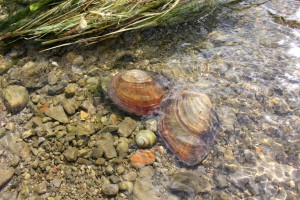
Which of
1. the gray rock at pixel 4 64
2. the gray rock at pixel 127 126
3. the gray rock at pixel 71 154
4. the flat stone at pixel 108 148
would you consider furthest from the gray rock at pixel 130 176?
the gray rock at pixel 4 64

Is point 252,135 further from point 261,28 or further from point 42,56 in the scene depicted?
point 42,56

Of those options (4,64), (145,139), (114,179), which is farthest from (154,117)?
(4,64)

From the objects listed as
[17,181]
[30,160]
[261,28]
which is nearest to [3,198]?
[17,181]

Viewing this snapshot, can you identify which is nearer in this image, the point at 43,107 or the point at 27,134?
the point at 27,134

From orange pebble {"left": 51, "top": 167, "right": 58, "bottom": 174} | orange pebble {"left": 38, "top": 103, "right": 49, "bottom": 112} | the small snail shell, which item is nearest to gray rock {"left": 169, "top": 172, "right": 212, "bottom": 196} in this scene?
the small snail shell

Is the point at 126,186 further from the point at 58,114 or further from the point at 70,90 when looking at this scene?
the point at 70,90

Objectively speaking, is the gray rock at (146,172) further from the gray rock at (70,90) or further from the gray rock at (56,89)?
the gray rock at (56,89)

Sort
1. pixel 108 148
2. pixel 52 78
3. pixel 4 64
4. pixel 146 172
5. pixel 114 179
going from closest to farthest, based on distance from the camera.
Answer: pixel 114 179 → pixel 146 172 → pixel 108 148 → pixel 52 78 → pixel 4 64
